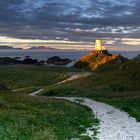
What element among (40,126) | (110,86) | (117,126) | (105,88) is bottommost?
(105,88)

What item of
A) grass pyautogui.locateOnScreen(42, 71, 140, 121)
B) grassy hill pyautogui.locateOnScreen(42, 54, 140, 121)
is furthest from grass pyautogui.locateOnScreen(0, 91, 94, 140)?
grassy hill pyautogui.locateOnScreen(42, 54, 140, 121)

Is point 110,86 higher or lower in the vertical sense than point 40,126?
lower

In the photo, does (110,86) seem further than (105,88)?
Yes

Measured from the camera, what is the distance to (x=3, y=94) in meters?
51.7

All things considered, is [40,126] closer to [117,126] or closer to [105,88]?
[117,126]

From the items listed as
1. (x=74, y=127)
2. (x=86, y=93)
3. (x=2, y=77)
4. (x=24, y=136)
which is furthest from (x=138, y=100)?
(x=2, y=77)

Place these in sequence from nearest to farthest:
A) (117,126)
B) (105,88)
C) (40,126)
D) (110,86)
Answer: (40,126) < (117,126) < (105,88) < (110,86)

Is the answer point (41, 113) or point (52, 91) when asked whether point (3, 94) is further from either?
point (52, 91)

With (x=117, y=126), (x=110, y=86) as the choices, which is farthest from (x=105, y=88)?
(x=117, y=126)

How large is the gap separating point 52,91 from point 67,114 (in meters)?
40.8

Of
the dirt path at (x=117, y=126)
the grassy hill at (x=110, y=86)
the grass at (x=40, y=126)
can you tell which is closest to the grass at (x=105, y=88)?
the grassy hill at (x=110, y=86)

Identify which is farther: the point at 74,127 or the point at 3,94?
the point at 3,94

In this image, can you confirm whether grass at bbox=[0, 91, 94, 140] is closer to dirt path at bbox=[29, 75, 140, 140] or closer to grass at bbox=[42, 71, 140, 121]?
dirt path at bbox=[29, 75, 140, 140]

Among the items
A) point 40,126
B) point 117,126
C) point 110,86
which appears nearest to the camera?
point 40,126
